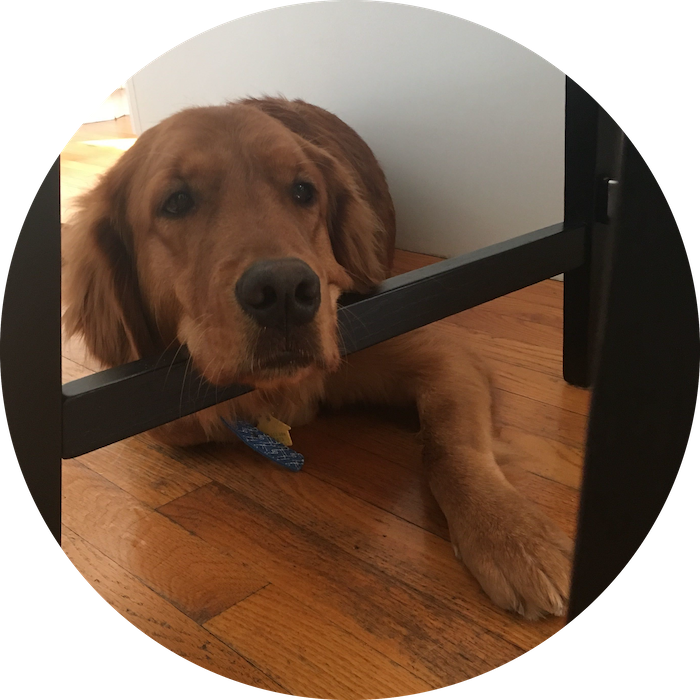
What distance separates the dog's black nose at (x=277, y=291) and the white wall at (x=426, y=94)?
289 millimetres

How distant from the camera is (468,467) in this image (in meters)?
1.22

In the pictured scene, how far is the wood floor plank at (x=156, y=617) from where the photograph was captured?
1015 millimetres

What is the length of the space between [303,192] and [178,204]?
17 centimetres

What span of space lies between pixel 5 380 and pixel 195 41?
55 centimetres

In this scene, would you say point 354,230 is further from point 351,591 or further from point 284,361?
point 351,591

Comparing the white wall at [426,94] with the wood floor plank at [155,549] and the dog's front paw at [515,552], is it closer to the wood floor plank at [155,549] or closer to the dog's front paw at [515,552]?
the dog's front paw at [515,552]

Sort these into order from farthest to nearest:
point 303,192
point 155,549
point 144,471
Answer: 1. point 144,471
2. point 155,549
3. point 303,192

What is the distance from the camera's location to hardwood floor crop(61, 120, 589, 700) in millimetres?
1016

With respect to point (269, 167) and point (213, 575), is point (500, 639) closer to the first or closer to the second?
point (213, 575)

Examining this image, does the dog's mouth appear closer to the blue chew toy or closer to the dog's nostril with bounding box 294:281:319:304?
the dog's nostril with bounding box 294:281:319:304

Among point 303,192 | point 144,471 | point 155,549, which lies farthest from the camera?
point 144,471

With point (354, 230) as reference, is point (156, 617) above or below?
below

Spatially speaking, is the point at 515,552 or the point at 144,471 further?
the point at 144,471

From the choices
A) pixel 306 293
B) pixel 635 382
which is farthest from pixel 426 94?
pixel 635 382
